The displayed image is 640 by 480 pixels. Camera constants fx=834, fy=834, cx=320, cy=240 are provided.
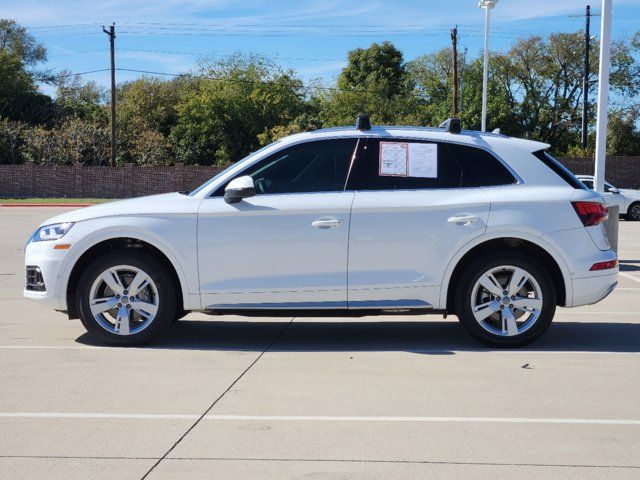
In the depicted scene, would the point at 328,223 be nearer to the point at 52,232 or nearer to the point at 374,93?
the point at 52,232

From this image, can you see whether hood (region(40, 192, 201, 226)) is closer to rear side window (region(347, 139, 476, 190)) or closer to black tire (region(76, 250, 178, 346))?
black tire (region(76, 250, 178, 346))

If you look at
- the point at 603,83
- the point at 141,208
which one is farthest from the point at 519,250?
the point at 603,83

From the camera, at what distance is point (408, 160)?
731cm

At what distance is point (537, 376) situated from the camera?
6301mm

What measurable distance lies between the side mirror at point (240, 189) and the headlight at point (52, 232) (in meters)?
1.45

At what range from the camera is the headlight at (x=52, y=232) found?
729 cm

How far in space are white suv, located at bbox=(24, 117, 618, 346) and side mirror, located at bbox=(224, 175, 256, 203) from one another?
0.04ft

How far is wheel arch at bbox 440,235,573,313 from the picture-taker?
7.12 metres

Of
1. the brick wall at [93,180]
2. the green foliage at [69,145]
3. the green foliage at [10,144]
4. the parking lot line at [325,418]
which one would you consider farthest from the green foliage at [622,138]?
the parking lot line at [325,418]

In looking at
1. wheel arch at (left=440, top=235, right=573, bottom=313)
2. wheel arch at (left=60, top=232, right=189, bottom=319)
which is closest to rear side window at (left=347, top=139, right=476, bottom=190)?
wheel arch at (left=440, top=235, right=573, bottom=313)

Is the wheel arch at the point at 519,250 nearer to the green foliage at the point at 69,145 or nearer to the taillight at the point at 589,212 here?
the taillight at the point at 589,212

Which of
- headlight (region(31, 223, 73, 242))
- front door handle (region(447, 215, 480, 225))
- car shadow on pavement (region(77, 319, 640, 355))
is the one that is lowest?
car shadow on pavement (region(77, 319, 640, 355))

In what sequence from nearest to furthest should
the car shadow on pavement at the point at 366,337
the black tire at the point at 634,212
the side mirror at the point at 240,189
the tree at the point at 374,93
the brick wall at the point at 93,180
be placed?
the side mirror at the point at 240,189
the car shadow on pavement at the point at 366,337
the black tire at the point at 634,212
the brick wall at the point at 93,180
the tree at the point at 374,93

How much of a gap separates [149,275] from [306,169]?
1.65 m
